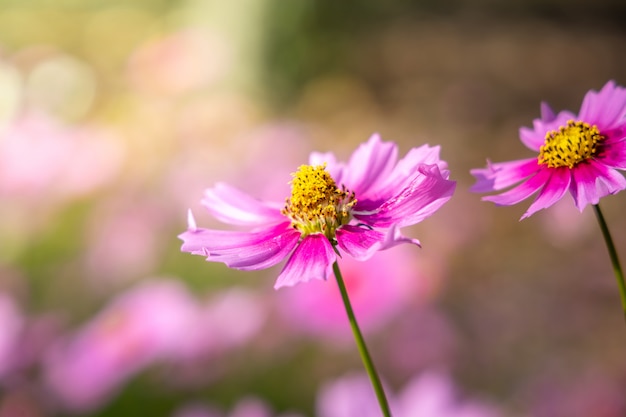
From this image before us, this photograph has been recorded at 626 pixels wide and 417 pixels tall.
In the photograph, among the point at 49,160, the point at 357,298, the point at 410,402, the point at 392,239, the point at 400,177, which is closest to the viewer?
the point at 392,239

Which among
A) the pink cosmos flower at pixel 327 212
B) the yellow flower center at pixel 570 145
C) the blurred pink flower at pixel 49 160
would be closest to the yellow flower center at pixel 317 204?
the pink cosmos flower at pixel 327 212

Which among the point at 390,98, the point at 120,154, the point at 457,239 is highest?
the point at 390,98

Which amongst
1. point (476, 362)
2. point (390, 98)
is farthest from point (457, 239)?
point (390, 98)

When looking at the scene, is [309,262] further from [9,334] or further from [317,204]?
[9,334]

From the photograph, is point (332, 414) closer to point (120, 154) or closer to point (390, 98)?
point (120, 154)

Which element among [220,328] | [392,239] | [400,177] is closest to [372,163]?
[400,177]

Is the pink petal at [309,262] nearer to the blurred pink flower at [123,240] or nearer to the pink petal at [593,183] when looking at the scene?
the pink petal at [593,183]

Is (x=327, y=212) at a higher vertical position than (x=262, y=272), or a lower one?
lower
